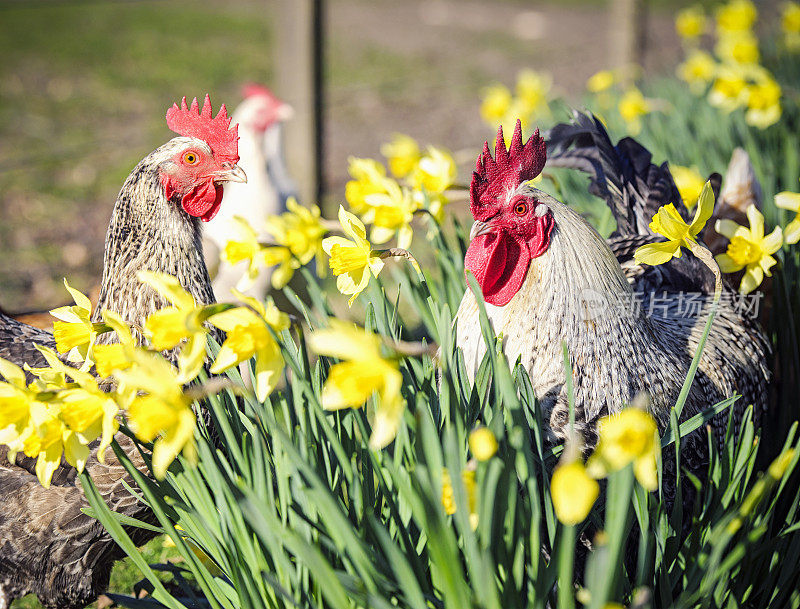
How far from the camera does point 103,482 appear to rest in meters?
1.66

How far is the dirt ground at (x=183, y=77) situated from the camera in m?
5.33

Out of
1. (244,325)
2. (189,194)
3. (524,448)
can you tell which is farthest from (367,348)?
(189,194)

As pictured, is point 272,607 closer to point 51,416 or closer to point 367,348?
point 51,416

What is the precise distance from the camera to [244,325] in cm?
119

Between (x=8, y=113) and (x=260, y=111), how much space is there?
5562mm

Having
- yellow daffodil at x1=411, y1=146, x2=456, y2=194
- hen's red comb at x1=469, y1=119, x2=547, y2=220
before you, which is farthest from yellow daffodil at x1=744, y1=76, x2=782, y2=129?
hen's red comb at x1=469, y1=119, x2=547, y2=220

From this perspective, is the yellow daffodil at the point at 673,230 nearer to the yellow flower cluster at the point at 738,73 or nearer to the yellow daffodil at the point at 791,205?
the yellow daffodil at the point at 791,205

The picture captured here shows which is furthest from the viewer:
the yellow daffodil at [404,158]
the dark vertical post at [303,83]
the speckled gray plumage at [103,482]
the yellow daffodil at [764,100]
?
the dark vertical post at [303,83]

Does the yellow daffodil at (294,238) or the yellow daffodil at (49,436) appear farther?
the yellow daffodil at (294,238)

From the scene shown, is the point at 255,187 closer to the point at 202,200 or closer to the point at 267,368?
the point at 202,200

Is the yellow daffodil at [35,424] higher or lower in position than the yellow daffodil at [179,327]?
lower

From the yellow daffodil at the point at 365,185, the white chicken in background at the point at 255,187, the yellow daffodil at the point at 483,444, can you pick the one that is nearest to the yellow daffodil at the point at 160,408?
the yellow daffodil at the point at 483,444

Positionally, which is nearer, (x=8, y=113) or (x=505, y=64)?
A: (x=8, y=113)

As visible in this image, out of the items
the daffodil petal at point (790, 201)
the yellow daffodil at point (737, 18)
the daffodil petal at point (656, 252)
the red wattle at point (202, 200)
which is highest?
the yellow daffodil at point (737, 18)
